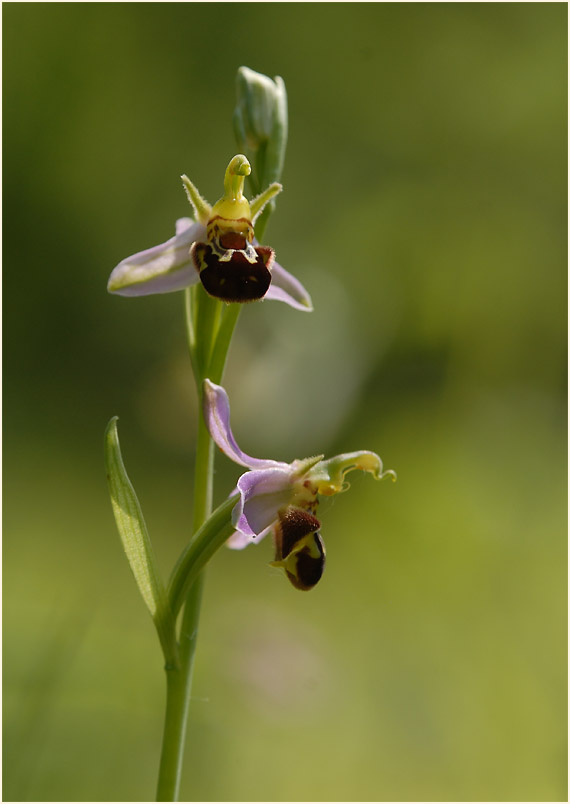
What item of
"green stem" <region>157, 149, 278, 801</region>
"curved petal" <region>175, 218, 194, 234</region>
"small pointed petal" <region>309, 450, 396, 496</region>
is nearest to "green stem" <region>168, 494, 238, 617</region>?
"green stem" <region>157, 149, 278, 801</region>

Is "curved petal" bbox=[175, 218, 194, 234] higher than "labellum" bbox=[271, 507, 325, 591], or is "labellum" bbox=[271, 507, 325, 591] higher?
"curved petal" bbox=[175, 218, 194, 234]

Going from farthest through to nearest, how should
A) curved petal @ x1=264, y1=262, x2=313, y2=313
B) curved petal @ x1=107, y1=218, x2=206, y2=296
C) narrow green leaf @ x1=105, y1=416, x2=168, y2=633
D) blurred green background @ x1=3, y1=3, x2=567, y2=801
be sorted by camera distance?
blurred green background @ x1=3, y1=3, x2=567, y2=801
curved petal @ x1=264, y1=262, x2=313, y2=313
curved petal @ x1=107, y1=218, x2=206, y2=296
narrow green leaf @ x1=105, y1=416, x2=168, y2=633

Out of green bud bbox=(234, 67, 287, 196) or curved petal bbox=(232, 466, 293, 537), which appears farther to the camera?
green bud bbox=(234, 67, 287, 196)

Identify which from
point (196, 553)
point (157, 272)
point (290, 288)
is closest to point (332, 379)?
point (290, 288)

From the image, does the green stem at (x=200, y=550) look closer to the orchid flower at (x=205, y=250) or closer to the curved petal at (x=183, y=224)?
the orchid flower at (x=205, y=250)

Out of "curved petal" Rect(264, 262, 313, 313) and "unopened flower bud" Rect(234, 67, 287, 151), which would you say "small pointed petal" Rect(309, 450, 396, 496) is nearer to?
"curved petal" Rect(264, 262, 313, 313)

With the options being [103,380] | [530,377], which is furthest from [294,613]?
[530,377]

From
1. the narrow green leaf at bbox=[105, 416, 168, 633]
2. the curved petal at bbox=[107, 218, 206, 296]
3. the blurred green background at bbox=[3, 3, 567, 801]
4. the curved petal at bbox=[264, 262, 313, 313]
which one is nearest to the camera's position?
the narrow green leaf at bbox=[105, 416, 168, 633]
